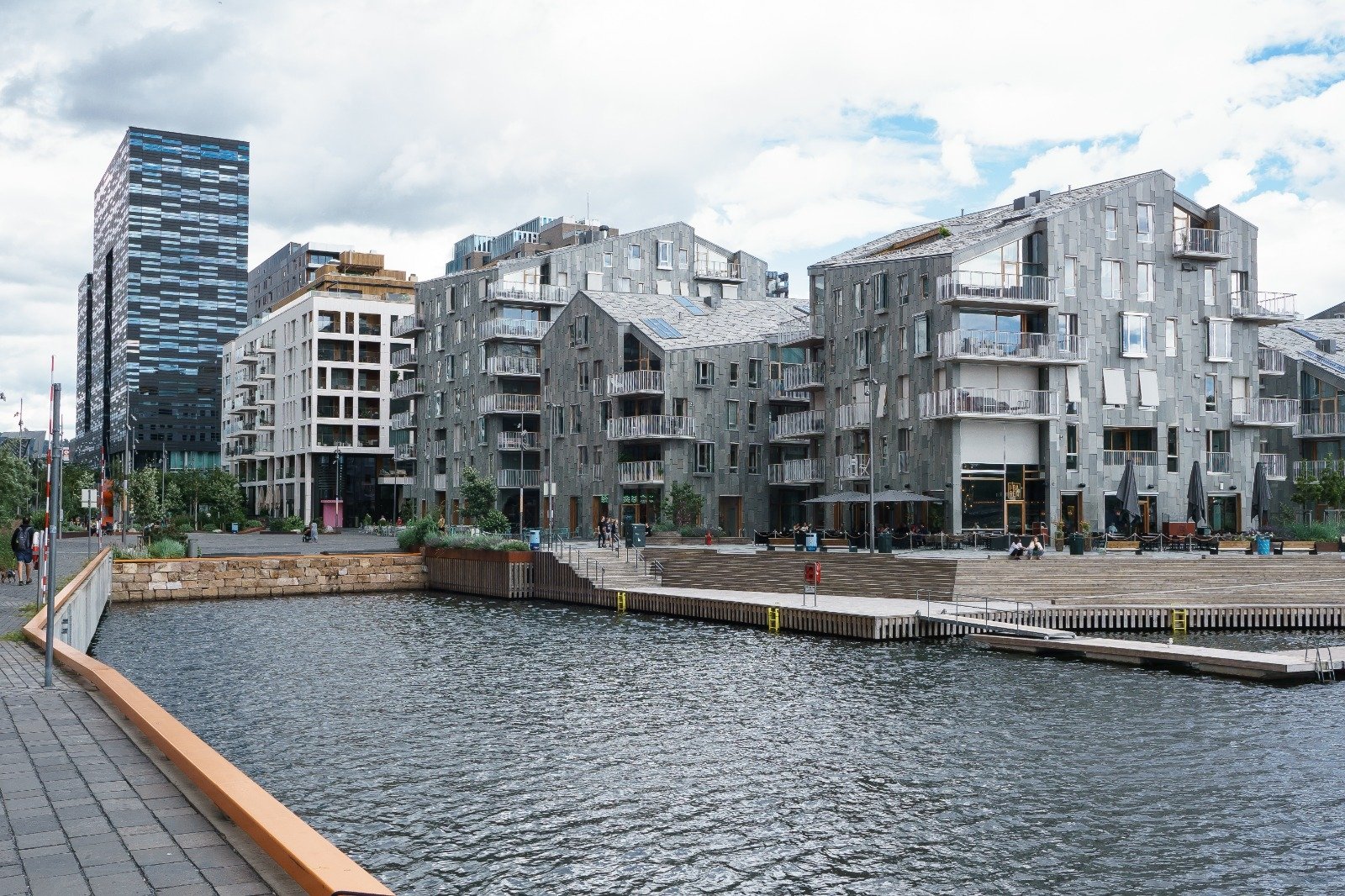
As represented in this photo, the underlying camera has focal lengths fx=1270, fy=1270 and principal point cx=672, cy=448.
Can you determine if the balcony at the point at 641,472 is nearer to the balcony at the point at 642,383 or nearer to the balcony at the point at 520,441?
the balcony at the point at 642,383

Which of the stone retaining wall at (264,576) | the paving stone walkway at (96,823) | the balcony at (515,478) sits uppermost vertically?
the balcony at (515,478)

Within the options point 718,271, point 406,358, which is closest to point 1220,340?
point 718,271

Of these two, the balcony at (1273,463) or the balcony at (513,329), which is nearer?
the balcony at (1273,463)

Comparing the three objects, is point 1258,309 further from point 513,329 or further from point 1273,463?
point 513,329

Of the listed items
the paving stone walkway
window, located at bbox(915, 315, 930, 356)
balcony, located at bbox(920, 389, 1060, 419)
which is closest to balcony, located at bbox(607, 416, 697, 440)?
window, located at bbox(915, 315, 930, 356)

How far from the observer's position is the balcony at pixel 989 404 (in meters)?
53.7

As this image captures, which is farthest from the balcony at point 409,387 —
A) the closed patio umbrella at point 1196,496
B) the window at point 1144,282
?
the closed patio umbrella at point 1196,496

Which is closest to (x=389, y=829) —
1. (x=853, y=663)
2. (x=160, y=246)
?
(x=853, y=663)

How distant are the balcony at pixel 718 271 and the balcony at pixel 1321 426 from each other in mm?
38611

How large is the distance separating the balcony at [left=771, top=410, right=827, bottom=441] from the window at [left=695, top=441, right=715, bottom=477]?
→ 3.49m

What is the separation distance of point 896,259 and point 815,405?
11789 mm

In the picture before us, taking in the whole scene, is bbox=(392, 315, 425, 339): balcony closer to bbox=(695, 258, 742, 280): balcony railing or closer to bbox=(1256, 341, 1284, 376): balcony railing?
bbox=(695, 258, 742, 280): balcony railing

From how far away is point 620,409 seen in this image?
7275 centimetres

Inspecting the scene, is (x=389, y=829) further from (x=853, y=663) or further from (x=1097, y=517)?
(x=1097, y=517)
